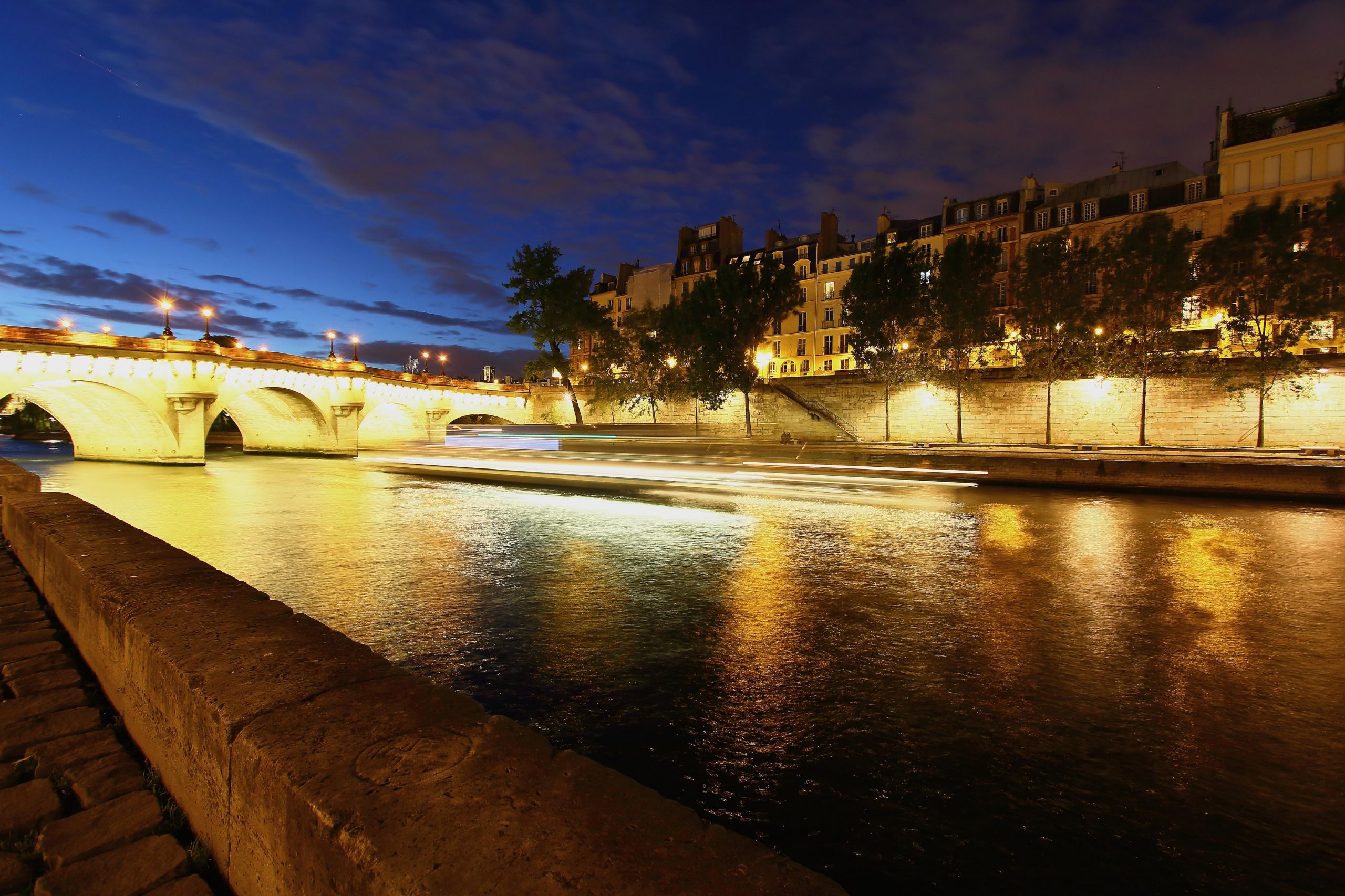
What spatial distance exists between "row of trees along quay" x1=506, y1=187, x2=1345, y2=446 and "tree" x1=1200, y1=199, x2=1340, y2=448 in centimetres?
7

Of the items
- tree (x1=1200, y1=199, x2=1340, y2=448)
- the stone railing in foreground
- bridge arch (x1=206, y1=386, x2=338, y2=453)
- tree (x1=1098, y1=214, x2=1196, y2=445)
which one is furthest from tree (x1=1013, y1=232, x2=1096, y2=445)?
bridge arch (x1=206, y1=386, x2=338, y2=453)

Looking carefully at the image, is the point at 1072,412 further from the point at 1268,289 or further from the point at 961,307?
the point at 1268,289

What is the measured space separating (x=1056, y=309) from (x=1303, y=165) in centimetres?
2152

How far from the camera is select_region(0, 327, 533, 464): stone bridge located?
92.6 ft

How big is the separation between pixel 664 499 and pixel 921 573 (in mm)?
8270

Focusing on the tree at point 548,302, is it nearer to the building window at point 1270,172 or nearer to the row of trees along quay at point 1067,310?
the row of trees along quay at point 1067,310

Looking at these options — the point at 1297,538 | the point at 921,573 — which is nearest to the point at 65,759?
the point at 921,573

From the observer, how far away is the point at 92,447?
38.1 metres

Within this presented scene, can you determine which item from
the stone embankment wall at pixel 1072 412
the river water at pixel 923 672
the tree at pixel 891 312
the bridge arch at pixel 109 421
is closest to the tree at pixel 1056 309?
the stone embankment wall at pixel 1072 412

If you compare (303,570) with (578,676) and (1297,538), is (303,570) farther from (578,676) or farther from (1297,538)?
(1297,538)

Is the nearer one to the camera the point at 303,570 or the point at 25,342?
the point at 303,570

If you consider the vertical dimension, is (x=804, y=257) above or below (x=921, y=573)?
above

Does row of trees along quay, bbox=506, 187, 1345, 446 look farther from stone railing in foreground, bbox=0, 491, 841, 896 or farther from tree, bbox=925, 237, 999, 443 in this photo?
stone railing in foreground, bbox=0, 491, 841, 896

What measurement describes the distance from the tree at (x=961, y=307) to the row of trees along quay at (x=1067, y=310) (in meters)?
0.09
